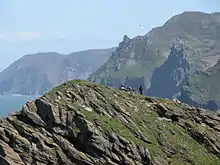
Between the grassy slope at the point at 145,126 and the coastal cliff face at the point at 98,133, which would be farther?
the grassy slope at the point at 145,126

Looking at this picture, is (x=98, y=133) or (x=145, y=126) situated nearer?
(x=98, y=133)

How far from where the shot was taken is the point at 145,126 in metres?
47.6

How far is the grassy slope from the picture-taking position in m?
45.3

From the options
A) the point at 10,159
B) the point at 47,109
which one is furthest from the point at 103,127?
the point at 10,159

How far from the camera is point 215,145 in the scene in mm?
48938

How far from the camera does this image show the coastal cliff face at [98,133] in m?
43.1

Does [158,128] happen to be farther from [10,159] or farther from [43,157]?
[10,159]

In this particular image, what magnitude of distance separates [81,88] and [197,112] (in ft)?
45.4

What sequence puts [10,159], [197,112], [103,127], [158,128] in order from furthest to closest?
[197,112], [158,128], [103,127], [10,159]

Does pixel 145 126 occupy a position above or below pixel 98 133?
below

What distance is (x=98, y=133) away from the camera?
144 ft

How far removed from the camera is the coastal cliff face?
141ft

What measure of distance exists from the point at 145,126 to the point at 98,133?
596 centimetres

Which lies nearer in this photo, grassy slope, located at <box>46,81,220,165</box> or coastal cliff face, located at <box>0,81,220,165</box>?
coastal cliff face, located at <box>0,81,220,165</box>
